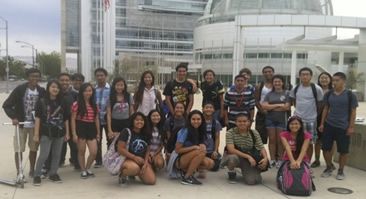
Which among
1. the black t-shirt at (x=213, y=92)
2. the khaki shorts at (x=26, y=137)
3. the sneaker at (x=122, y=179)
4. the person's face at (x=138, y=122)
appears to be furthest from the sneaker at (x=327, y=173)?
the khaki shorts at (x=26, y=137)

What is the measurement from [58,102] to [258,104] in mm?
3397

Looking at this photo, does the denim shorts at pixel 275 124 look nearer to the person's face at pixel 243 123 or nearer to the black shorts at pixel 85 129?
the person's face at pixel 243 123

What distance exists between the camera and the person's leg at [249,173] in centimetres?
679

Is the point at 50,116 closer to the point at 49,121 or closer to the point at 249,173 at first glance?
the point at 49,121

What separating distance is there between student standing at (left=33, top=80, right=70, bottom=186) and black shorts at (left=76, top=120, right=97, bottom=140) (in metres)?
0.29

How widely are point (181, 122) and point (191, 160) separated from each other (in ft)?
2.65

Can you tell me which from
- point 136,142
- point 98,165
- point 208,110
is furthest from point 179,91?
point 98,165

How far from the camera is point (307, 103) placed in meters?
7.43

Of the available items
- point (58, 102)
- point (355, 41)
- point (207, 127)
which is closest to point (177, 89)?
point (207, 127)

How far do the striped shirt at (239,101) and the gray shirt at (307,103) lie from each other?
0.79 m

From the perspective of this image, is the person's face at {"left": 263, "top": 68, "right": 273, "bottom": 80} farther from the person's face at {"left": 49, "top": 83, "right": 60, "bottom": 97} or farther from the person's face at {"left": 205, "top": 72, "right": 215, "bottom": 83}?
the person's face at {"left": 49, "top": 83, "right": 60, "bottom": 97}

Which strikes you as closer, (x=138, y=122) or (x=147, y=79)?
(x=138, y=122)

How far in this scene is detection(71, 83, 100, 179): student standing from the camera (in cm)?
702

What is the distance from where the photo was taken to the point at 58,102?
6746mm
